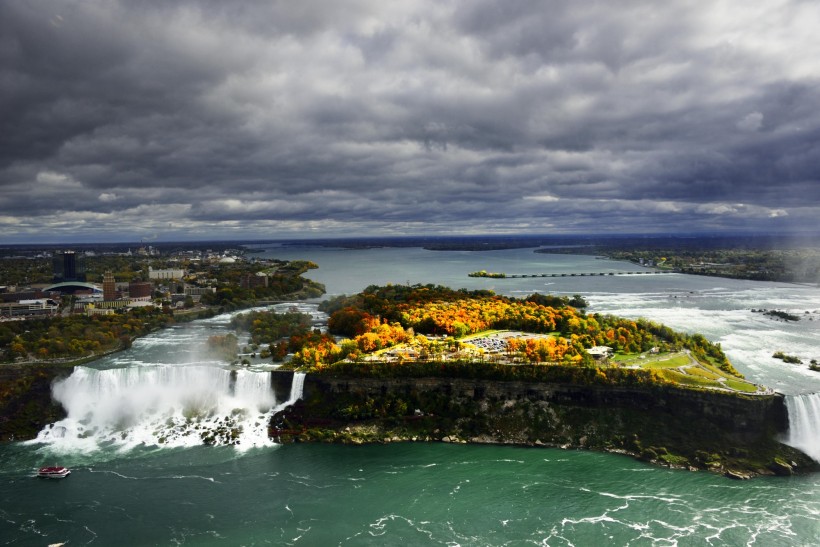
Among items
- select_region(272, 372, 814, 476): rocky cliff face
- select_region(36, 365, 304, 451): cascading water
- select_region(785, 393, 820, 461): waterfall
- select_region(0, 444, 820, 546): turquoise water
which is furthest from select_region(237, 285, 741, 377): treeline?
select_region(0, 444, 820, 546): turquoise water

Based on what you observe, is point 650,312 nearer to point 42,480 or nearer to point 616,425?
point 616,425

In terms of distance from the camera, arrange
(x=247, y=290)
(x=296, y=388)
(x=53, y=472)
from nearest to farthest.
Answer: (x=53, y=472) → (x=296, y=388) → (x=247, y=290)

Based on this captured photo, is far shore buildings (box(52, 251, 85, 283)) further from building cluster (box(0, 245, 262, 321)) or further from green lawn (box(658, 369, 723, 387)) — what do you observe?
green lawn (box(658, 369, 723, 387))

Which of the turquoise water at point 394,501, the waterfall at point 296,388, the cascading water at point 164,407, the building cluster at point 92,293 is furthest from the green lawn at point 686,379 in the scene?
the building cluster at point 92,293

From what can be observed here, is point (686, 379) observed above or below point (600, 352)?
below

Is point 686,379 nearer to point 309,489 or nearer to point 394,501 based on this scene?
point 394,501

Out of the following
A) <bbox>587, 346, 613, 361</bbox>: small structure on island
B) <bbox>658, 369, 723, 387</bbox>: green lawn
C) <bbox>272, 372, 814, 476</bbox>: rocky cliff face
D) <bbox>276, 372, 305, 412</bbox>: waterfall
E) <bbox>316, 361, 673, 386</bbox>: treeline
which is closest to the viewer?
<bbox>272, 372, 814, 476</bbox>: rocky cliff face

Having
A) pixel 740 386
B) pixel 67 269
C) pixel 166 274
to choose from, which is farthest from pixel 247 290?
pixel 740 386

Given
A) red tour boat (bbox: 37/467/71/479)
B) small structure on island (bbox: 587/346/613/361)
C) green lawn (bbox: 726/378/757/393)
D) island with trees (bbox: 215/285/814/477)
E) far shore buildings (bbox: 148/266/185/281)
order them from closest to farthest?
red tour boat (bbox: 37/467/71/479), island with trees (bbox: 215/285/814/477), green lawn (bbox: 726/378/757/393), small structure on island (bbox: 587/346/613/361), far shore buildings (bbox: 148/266/185/281)
